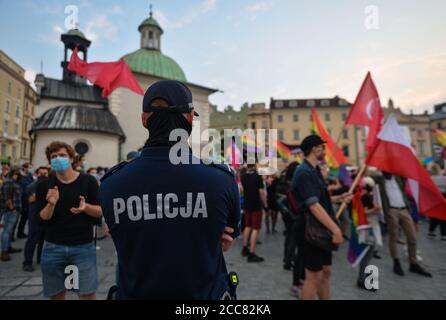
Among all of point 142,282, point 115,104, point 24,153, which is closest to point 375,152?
point 142,282

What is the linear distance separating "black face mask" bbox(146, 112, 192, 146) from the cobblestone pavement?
3307 millimetres

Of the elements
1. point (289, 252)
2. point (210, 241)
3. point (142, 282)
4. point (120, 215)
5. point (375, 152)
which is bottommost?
point (289, 252)

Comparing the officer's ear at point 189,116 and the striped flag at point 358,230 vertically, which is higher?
the officer's ear at point 189,116

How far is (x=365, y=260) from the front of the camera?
14.3 ft

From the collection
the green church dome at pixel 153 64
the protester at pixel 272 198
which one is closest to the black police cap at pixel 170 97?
the protester at pixel 272 198

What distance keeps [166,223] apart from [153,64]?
37.6 m

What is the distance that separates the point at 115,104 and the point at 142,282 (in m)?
32.2

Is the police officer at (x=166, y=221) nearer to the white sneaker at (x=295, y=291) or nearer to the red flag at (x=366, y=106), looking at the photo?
the white sneaker at (x=295, y=291)

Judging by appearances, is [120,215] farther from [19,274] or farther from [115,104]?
[115,104]

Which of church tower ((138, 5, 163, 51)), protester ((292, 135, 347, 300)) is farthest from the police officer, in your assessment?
church tower ((138, 5, 163, 51))

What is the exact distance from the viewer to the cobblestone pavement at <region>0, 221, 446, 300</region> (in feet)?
12.5

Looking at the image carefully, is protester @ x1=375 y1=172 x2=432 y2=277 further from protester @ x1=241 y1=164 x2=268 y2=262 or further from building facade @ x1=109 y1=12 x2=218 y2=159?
building facade @ x1=109 y1=12 x2=218 y2=159

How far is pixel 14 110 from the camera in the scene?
120 feet

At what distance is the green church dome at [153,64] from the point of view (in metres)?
34.6
